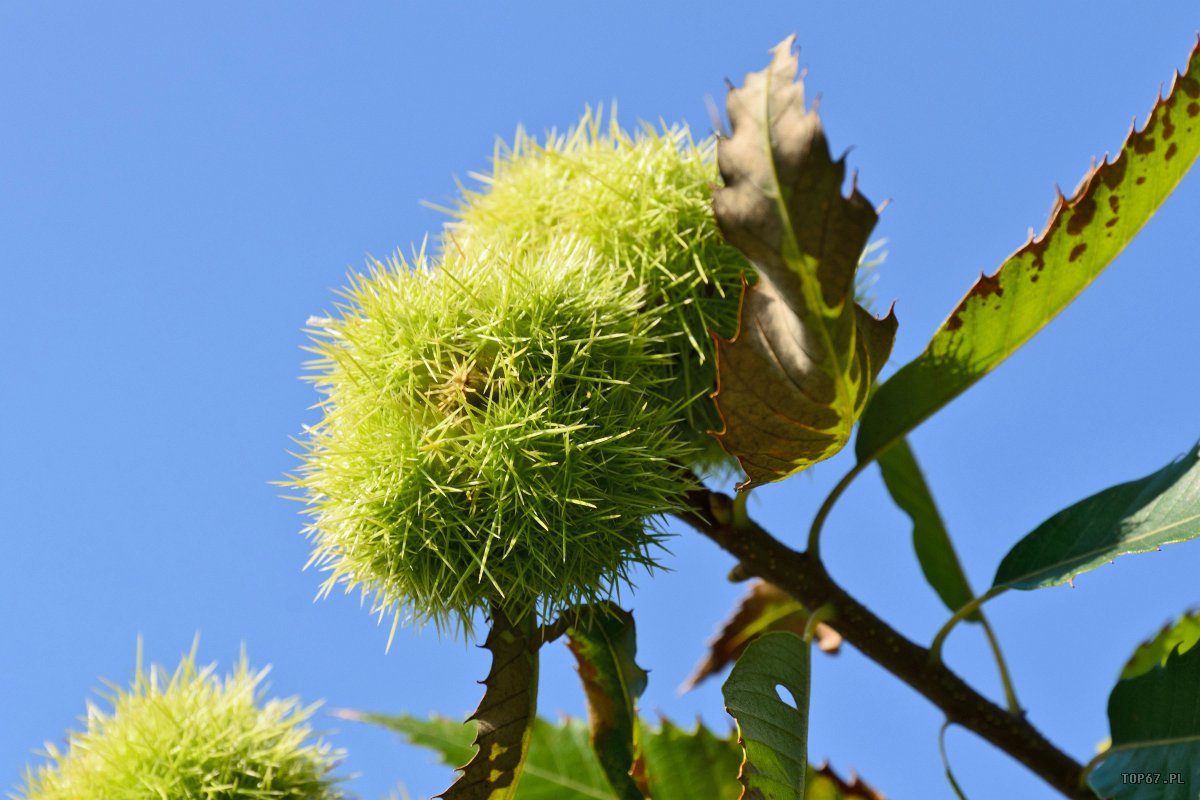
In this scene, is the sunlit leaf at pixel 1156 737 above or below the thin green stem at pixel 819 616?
below

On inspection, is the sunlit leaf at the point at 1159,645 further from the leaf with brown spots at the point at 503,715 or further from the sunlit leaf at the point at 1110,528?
the leaf with brown spots at the point at 503,715

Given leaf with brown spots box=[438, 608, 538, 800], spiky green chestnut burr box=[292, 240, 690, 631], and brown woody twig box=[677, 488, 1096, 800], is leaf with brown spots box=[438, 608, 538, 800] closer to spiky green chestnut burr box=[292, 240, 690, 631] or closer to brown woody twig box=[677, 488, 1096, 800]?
spiky green chestnut burr box=[292, 240, 690, 631]

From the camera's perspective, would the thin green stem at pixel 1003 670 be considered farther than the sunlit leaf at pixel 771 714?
Yes

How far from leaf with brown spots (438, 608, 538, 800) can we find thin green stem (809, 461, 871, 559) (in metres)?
0.34

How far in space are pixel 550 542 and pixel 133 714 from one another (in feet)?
2.43

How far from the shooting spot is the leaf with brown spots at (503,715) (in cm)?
101

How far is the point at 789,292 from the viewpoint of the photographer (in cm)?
78

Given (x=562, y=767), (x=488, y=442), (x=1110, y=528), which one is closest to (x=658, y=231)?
(x=488, y=442)

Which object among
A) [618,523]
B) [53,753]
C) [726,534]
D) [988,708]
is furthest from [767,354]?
[53,753]

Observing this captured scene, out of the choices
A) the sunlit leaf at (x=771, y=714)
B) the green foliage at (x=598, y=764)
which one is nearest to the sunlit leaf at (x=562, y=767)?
the green foliage at (x=598, y=764)

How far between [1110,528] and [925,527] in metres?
0.36

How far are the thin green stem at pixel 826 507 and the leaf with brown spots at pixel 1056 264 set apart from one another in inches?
2.4

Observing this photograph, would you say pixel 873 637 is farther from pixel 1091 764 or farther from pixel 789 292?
pixel 789 292

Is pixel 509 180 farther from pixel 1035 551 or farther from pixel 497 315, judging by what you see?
pixel 1035 551
